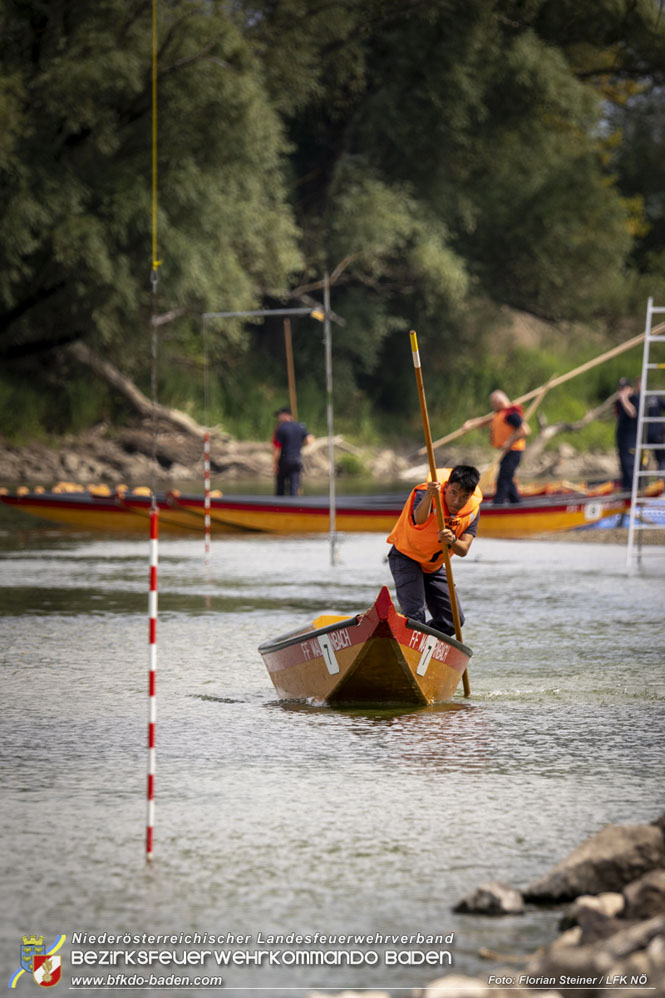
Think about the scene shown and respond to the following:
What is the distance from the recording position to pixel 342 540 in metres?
22.2

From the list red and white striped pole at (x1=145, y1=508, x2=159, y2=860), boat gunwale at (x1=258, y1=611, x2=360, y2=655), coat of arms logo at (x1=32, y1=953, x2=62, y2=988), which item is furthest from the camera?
boat gunwale at (x1=258, y1=611, x2=360, y2=655)

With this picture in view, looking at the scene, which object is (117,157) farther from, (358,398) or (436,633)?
(436,633)

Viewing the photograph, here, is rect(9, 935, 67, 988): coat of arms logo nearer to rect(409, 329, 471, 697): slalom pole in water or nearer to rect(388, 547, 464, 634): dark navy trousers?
rect(409, 329, 471, 697): slalom pole in water

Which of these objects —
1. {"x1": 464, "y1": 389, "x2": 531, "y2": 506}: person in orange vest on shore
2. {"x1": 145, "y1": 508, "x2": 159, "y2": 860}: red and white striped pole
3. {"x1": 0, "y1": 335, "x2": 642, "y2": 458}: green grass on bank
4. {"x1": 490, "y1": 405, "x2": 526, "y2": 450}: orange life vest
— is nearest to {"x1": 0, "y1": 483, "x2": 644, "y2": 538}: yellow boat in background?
{"x1": 464, "y1": 389, "x2": 531, "y2": 506}: person in orange vest on shore

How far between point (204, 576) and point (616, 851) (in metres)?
12.1

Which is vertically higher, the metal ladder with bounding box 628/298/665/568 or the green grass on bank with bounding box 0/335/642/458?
the green grass on bank with bounding box 0/335/642/458

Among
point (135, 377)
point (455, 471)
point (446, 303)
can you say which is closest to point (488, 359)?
point (446, 303)

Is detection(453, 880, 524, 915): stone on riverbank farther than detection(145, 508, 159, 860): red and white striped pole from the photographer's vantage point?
No

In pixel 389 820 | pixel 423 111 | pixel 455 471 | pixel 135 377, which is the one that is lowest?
pixel 389 820

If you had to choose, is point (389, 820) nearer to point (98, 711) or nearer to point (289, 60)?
point (98, 711)

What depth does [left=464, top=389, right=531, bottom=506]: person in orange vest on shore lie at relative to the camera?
2183cm

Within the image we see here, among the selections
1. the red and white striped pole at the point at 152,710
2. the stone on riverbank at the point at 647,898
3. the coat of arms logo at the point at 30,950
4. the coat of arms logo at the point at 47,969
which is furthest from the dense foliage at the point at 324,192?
the stone on riverbank at the point at 647,898

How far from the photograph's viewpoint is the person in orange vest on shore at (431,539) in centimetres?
984

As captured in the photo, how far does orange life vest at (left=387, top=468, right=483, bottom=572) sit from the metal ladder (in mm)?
6559
